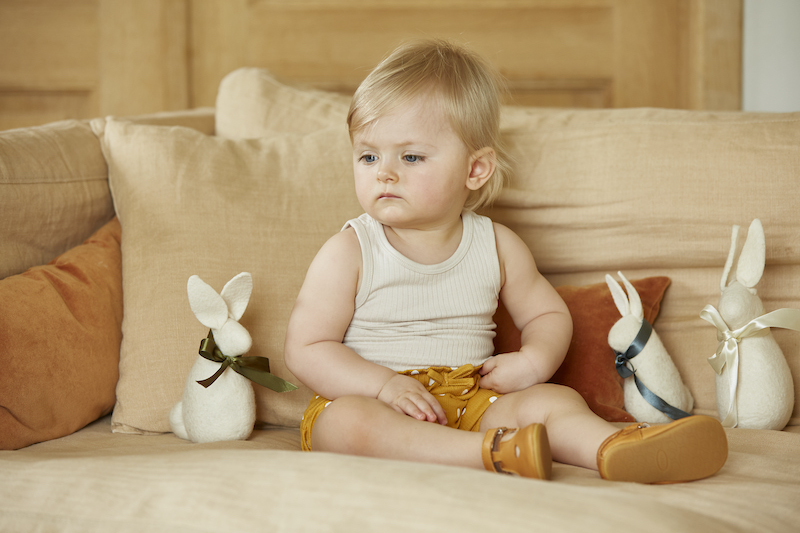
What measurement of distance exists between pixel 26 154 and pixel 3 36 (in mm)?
1275

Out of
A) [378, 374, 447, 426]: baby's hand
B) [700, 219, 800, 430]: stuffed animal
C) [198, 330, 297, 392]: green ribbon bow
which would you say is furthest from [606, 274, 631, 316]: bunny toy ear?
[198, 330, 297, 392]: green ribbon bow

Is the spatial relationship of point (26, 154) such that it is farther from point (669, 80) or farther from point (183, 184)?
point (669, 80)

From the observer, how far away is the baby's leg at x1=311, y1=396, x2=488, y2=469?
0.81 metres

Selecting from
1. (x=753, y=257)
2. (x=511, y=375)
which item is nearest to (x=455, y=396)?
(x=511, y=375)

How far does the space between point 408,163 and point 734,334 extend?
0.57 meters

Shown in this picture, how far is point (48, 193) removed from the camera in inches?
44.2

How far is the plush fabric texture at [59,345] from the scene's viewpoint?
94 centimetres

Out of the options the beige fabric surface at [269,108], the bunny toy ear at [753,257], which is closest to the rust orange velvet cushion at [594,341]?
the bunny toy ear at [753,257]

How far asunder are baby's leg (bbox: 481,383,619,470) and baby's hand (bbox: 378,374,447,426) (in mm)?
102

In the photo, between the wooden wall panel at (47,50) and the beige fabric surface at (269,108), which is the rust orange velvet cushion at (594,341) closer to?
the beige fabric surface at (269,108)

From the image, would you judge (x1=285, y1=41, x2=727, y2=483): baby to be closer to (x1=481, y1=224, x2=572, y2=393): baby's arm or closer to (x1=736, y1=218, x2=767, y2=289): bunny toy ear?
(x1=481, y1=224, x2=572, y2=393): baby's arm

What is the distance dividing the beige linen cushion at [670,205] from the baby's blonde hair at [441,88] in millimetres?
186

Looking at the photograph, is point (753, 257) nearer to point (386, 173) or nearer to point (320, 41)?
point (386, 173)

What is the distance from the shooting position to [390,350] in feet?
3.44
